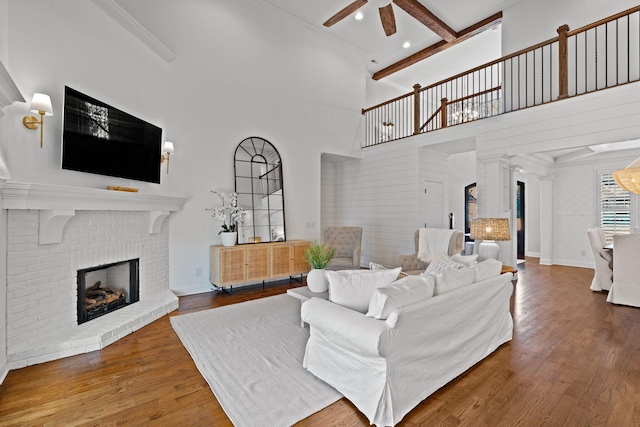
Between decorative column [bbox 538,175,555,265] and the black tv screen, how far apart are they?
850 cm

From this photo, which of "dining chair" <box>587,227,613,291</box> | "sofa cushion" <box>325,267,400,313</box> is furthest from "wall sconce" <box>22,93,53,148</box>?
"dining chair" <box>587,227,613,291</box>

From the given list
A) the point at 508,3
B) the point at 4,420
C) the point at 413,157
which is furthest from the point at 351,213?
the point at 4,420

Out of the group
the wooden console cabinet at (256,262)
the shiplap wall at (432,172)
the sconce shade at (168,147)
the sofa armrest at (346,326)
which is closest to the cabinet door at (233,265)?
the wooden console cabinet at (256,262)

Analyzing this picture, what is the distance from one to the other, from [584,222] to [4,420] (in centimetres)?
966

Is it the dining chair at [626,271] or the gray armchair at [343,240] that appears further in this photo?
the gray armchair at [343,240]

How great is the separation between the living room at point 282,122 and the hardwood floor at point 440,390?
708 millimetres

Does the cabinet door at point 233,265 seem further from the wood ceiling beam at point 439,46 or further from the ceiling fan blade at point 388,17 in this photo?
the wood ceiling beam at point 439,46

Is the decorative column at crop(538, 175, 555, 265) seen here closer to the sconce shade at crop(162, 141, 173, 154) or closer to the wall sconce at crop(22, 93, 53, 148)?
the sconce shade at crop(162, 141, 173, 154)

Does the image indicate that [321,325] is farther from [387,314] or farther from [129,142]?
[129,142]

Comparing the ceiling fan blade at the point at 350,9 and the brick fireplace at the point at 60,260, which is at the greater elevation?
the ceiling fan blade at the point at 350,9

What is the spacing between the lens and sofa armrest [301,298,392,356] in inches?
71.6

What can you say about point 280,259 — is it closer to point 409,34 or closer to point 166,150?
point 166,150

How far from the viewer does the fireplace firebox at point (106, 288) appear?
3246mm

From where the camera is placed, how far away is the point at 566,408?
2.02 meters
